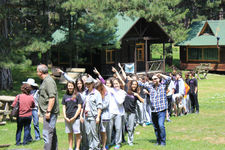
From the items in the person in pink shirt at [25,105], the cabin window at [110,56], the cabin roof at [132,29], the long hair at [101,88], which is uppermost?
the cabin roof at [132,29]

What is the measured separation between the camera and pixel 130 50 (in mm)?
31734

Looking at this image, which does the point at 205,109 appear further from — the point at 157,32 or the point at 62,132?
the point at 157,32

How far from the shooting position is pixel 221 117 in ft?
46.5

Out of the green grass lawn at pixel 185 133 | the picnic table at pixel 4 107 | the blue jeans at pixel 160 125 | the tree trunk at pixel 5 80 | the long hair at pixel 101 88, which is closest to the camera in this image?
the long hair at pixel 101 88

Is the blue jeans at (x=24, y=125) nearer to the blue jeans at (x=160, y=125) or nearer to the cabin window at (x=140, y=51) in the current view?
the blue jeans at (x=160, y=125)

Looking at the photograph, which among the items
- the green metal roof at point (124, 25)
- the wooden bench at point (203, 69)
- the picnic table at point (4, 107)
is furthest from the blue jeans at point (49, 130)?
the wooden bench at point (203, 69)

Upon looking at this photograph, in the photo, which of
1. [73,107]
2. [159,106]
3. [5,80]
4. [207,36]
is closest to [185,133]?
[159,106]

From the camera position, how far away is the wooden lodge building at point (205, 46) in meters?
36.3

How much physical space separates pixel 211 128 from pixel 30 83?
6153mm

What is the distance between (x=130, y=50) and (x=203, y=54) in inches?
407

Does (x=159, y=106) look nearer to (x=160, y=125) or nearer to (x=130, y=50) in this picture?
(x=160, y=125)

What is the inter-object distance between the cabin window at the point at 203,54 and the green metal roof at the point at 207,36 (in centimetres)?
81

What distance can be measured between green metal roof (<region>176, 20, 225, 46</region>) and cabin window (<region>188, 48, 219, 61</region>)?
0.81m

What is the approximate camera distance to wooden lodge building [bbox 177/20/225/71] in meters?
36.3
